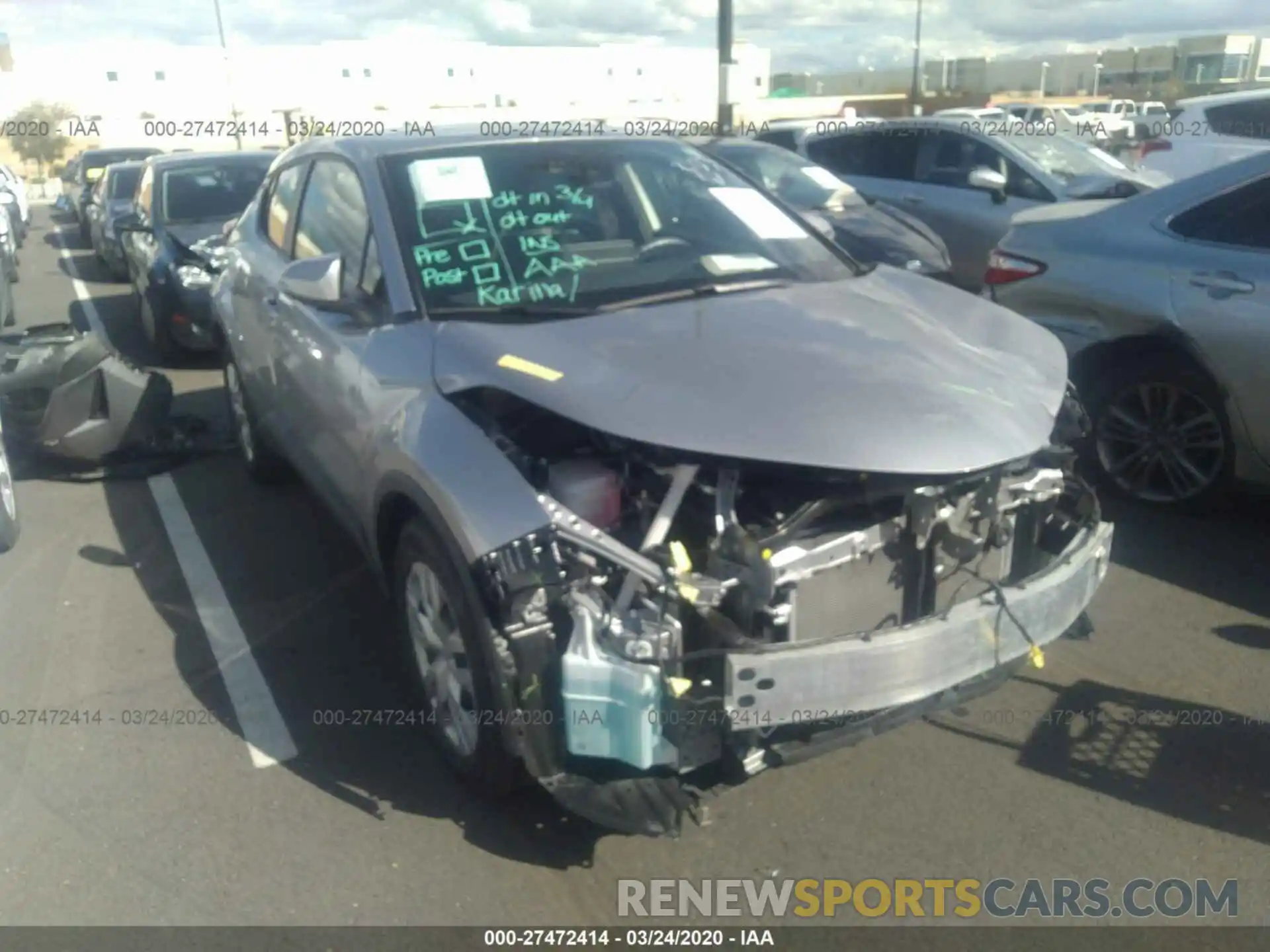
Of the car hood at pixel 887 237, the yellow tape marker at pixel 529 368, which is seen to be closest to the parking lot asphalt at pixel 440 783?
the yellow tape marker at pixel 529 368

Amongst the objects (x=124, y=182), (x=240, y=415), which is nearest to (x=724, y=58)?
(x=124, y=182)

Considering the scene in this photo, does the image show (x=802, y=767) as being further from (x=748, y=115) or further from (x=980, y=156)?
(x=748, y=115)

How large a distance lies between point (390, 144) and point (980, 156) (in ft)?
25.0

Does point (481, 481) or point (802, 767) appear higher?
point (481, 481)

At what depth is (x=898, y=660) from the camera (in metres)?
2.80

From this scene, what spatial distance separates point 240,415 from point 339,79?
38093 millimetres

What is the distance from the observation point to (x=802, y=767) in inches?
139

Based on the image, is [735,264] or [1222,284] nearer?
[735,264]

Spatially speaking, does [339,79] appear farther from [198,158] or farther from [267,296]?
[267,296]

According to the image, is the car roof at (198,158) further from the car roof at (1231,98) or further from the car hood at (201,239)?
the car roof at (1231,98)

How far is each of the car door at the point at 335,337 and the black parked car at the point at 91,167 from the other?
16.3 meters

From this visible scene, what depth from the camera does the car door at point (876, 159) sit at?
1088 cm

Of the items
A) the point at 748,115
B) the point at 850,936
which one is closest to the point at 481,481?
the point at 850,936

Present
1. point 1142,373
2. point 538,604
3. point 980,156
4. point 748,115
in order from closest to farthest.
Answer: point 538,604 → point 1142,373 → point 980,156 → point 748,115
